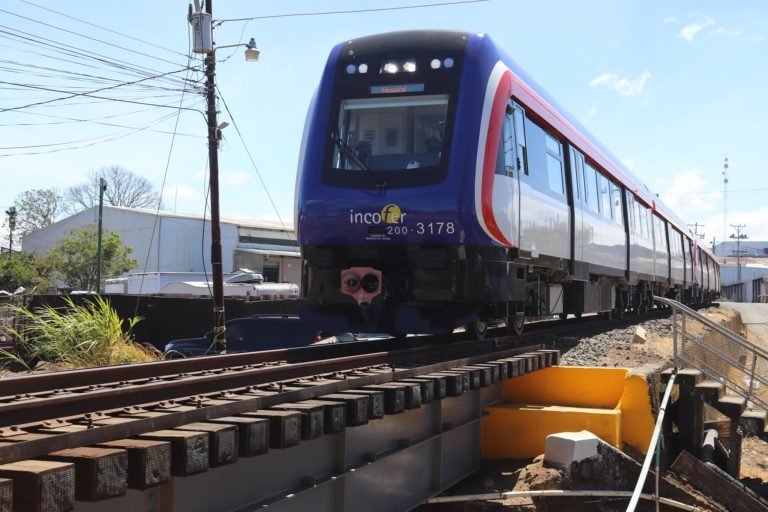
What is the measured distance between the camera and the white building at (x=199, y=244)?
46000mm

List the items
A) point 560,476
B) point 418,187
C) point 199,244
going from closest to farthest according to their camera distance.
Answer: point 560,476 < point 418,187 < point 199,244

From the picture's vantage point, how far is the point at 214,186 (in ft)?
53.0

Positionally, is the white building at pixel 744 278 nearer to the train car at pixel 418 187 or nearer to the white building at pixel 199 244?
the white building at pixel 199 244

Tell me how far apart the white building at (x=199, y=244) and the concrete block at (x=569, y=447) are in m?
37.4

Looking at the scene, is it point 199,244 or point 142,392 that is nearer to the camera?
point 142,392

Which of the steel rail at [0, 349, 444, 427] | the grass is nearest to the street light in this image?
the grass

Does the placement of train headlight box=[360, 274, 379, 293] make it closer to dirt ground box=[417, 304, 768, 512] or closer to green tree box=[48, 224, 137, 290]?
dirt ground box=[417, 304, 768, 512]

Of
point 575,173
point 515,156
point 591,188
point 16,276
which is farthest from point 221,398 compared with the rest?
point 16,276

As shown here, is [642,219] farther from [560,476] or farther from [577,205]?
[560,476]

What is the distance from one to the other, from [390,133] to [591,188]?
5.27m

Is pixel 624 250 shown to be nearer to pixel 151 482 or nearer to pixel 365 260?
pixel 365 260

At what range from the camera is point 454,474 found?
7.02m

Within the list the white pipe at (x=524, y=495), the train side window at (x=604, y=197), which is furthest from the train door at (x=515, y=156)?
the train side window at (x=604, y=197)

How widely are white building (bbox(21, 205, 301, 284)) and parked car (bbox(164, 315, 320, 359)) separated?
30088mm
